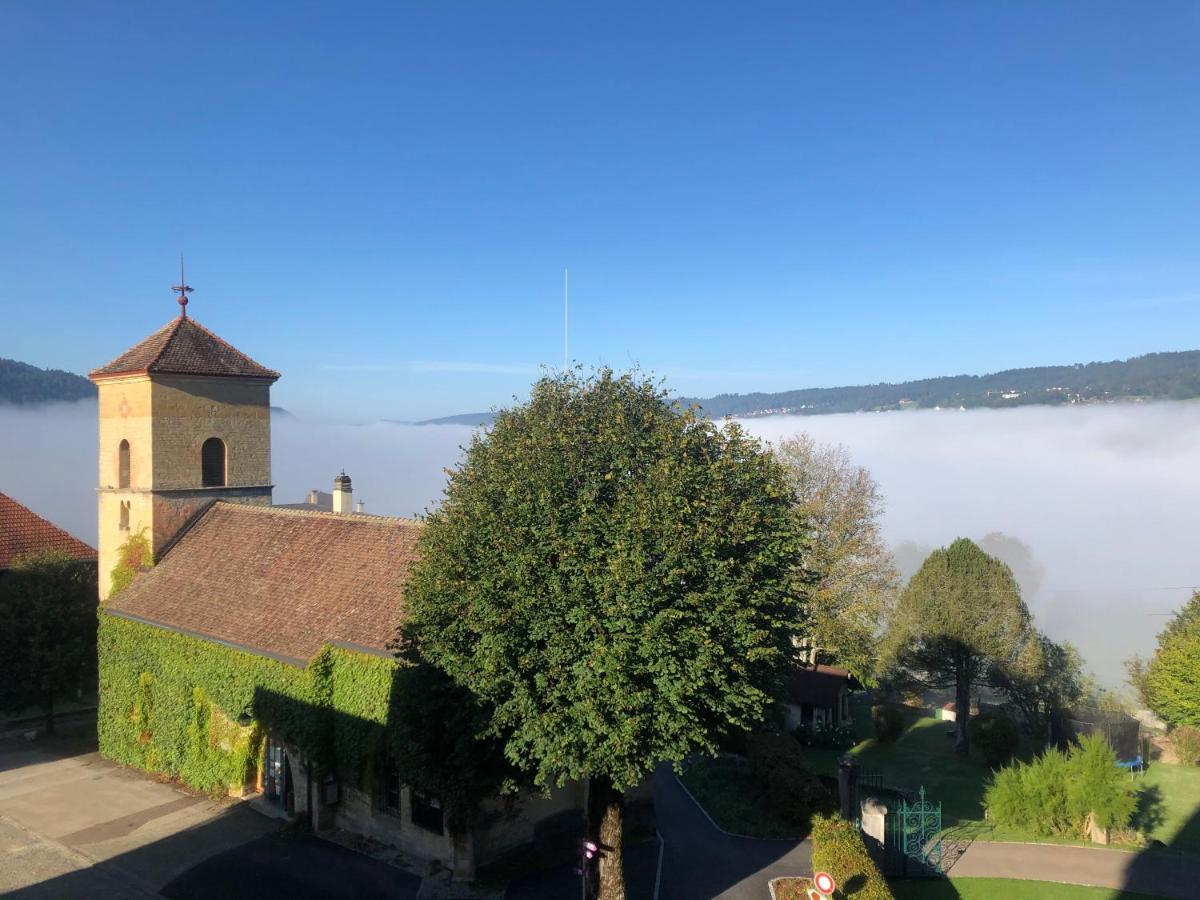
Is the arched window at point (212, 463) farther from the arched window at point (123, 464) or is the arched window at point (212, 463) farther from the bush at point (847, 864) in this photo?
the bush at point (847, 864)

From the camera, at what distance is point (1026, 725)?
124ft

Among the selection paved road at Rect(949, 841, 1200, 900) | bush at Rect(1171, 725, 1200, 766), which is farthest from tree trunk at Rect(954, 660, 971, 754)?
paved road at Rect(949, 841, 1200, 900)

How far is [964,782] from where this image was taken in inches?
1194

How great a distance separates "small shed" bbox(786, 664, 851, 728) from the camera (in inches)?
1390

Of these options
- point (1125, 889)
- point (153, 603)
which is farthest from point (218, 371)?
point (1125, 889)

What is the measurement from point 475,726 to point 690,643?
4.48 m

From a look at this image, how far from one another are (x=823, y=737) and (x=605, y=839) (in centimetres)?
1981

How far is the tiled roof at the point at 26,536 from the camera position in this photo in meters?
31.1

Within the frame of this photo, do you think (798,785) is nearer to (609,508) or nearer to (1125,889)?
(1125,889)

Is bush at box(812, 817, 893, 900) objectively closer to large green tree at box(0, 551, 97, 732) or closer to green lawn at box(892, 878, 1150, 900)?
green lawn at box(892, 878, 1150, 900)

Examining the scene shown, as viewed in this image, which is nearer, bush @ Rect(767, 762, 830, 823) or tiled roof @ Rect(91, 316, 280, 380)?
bush @ Rect(767, 762, 830, 823)

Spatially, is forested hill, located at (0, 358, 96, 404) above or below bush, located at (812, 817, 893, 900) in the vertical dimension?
above

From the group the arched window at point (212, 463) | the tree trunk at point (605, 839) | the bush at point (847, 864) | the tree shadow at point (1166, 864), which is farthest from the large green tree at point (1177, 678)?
the arched window at point (212, 463)

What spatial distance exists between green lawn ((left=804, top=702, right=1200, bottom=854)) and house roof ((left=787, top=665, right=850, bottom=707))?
2.33m
